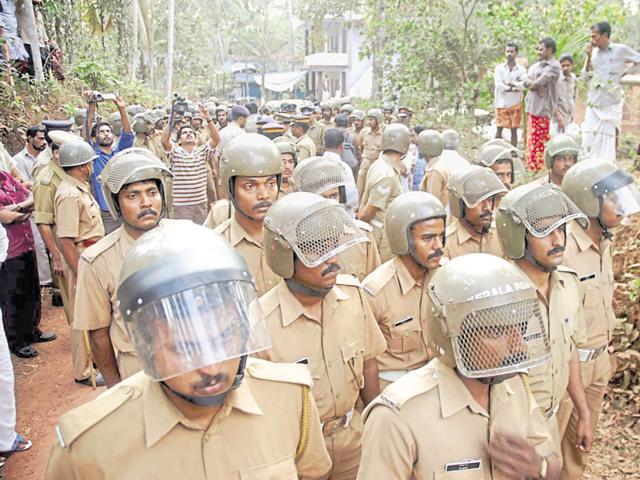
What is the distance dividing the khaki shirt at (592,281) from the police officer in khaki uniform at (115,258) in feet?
8.94

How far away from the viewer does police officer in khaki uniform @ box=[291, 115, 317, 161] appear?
8.26 meters

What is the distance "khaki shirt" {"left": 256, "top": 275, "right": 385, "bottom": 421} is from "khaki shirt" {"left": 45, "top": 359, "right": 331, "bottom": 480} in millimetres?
878

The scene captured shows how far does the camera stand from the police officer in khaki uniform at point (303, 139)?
8258 millimetres

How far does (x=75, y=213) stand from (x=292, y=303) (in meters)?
3.07

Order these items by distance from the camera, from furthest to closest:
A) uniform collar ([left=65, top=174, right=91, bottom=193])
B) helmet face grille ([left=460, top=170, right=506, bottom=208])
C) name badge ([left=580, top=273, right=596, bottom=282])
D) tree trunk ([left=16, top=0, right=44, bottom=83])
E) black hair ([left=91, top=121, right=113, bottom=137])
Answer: tree trunk ([left=16, top=0, right=44, bottom=83])
black hair ([left=91, top=121, right=113, bottom=137])
uniform collar ([left=65, top=174, right=91, bottom=193])
helmet face grille ([left=460, top=170, right=506, bottom=208])
name badge ([left=580, top=273, right=596, bottom=282])

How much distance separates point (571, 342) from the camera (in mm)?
3207

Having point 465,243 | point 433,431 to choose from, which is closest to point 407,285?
point 465,243

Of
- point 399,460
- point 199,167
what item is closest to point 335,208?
point 399,460

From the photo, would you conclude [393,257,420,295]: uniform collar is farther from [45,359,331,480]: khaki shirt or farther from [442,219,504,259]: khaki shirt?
[45,359,331,480]: khaki shirt

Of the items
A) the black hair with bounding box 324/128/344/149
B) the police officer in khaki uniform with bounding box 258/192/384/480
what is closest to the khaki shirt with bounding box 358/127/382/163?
the black hair with bounding box 324/128/344/149

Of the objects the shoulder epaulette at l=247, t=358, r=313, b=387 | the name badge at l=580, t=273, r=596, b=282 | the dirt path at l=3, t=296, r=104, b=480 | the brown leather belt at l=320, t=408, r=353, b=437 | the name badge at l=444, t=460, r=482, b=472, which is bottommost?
the dirt path at l=3, t=296, r=104, b=480

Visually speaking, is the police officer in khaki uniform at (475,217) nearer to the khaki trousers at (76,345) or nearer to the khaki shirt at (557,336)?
the khaki shirt at (557,336)

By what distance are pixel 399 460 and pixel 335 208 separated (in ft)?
4.26

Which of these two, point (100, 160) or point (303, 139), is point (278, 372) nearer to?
point (100, 160)
